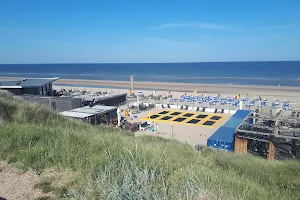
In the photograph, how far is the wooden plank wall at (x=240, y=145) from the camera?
10359 mm

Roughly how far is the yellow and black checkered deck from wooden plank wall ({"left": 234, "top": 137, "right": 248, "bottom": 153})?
8.50m

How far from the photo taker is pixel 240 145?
10461 mm

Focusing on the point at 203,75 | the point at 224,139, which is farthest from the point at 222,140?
the point at 203,75

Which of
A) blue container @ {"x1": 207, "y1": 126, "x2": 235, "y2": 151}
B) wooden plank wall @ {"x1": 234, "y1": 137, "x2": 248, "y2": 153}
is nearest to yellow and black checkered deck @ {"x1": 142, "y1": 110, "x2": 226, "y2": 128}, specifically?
blue container @ {"x1": 207, "y1": 126, "x2": 235, "y2": 151}

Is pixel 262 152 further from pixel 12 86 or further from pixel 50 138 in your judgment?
pixel 12 86

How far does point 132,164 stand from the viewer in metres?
2.77

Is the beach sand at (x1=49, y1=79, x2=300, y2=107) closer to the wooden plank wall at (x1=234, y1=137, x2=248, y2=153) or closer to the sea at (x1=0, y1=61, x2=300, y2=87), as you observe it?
the sea at (x1=0, y1=61, x2=300, y2=87)

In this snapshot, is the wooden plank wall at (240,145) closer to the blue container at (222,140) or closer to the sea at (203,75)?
the blue container at (222,140)

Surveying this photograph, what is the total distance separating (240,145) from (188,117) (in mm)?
11866

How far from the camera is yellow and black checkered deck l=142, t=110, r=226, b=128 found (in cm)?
2028

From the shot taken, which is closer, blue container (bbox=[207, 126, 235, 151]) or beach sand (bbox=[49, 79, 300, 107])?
blue container (bbox=[207, 126, 235, 151])

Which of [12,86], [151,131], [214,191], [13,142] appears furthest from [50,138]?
[12,86]

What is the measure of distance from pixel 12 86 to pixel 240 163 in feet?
64.0

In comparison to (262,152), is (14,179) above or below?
above
